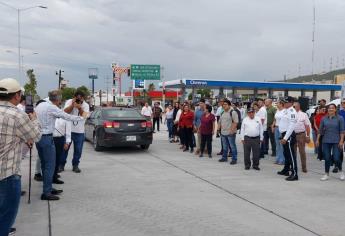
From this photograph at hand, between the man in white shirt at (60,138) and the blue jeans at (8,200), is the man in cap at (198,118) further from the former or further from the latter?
the blue jeans at (8,200)

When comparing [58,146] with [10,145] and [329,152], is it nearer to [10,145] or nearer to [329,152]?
[10,145]

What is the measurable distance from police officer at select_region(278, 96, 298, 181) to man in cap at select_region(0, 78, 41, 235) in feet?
20.2

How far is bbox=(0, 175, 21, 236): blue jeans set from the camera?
11.8 ft

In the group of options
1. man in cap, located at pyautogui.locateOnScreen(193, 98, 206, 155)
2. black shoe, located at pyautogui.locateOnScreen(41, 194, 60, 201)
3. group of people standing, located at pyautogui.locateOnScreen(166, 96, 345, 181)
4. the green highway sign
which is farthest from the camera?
the green highway sign

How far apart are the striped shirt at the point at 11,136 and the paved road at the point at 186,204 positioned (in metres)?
1.66

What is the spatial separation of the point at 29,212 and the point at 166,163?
518 centimetres

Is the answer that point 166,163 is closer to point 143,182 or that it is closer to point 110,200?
point 143,182

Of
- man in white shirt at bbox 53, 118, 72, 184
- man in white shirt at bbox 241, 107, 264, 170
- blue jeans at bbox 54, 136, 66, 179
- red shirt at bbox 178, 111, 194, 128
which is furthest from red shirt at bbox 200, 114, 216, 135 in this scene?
blue jeans at bbox 54, 136, 66, 179

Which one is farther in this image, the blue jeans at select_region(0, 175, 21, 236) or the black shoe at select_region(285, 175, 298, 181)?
the black shoe at select_region(285, 175, 298, 181)

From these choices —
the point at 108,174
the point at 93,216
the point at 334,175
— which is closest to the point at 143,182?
the point at 108,174

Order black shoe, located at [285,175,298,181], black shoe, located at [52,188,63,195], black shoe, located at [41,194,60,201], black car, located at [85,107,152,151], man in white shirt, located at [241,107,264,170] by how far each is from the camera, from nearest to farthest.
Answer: black shoe, located at [41,194,60,201] < black shoe, located at [52,188,63,195] < black shoe, located at [285,175,298,181] < man in white shirt, located at [241,107,264,170] < black car, located at [85,107,152,151]

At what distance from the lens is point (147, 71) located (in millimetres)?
44438

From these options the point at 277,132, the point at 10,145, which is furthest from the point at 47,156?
the point at 277,132

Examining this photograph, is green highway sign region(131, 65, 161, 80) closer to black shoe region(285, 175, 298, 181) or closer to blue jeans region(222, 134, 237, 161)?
blue jeans region(222, 134, 237, 161)
